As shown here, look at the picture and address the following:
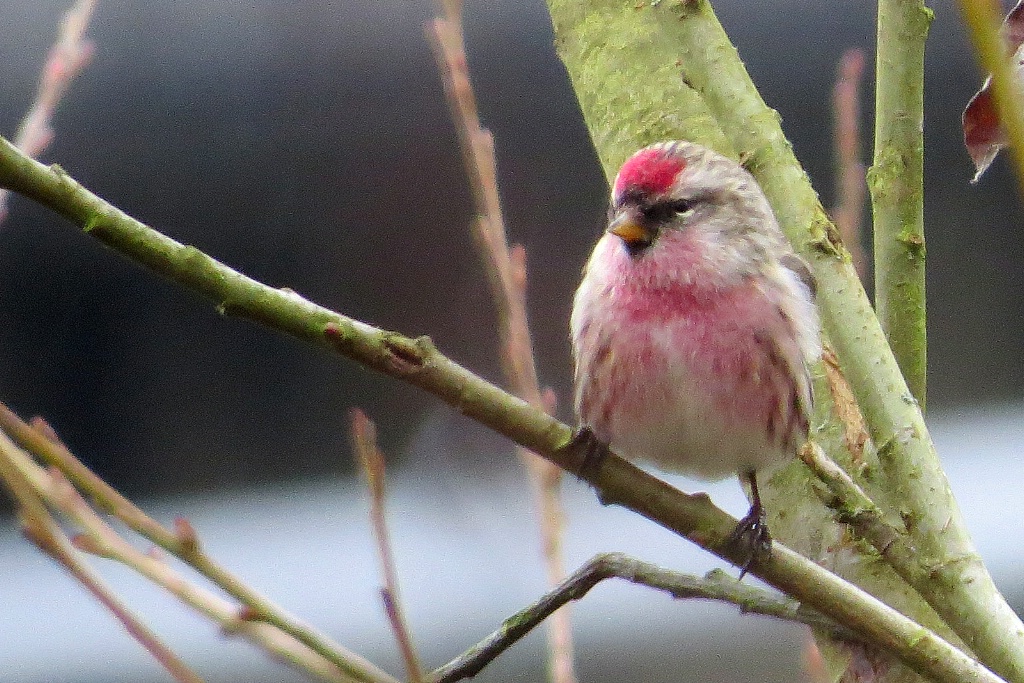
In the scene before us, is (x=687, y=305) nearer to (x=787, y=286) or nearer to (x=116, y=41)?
(x=787, y=286)

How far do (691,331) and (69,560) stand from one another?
3.30 feet

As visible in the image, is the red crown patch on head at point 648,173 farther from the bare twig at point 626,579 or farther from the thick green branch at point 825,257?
the bare twig at point 626,579

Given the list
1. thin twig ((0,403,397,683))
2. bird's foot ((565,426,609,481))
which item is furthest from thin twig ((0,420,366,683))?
bird's foot ((565,426,609,481))

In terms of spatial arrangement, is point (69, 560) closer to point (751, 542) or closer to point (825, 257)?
point (751, 542)

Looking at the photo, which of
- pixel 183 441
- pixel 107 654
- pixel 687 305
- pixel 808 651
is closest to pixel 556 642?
pixel 687 305

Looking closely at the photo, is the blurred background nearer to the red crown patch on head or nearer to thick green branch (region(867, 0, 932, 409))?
the red crown patch on head

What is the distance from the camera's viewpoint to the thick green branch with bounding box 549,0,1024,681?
60.8 inches

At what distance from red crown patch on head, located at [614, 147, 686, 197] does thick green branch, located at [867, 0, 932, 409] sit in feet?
0.97

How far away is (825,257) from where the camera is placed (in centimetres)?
188

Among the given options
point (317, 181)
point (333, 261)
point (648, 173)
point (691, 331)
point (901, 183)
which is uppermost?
point (317, 181)

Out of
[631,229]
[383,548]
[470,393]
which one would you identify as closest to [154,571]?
[383,548]

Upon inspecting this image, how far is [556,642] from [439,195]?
2.29m

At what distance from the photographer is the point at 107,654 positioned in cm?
413

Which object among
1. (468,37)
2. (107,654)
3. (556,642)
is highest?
(468,37)
